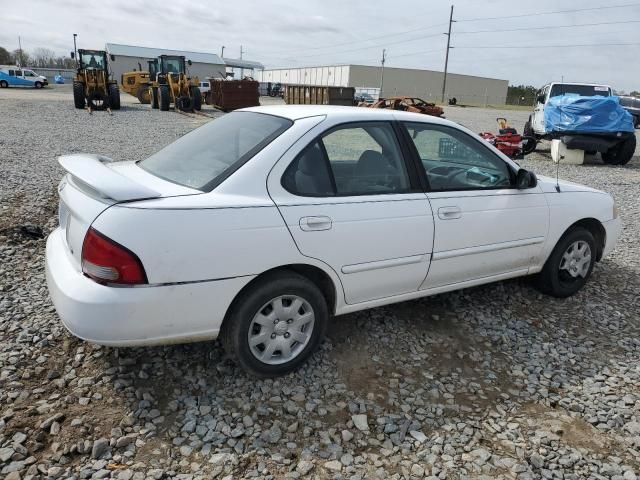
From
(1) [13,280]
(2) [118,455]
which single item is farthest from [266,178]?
(1) [13,280]

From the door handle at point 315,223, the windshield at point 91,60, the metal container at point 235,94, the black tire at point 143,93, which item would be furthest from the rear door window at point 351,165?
the black tire at point 143,93

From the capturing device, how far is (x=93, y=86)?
23750 millimetres

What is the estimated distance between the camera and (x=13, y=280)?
13.5 feet

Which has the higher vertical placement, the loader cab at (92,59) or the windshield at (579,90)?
the loader cab at (92,59)

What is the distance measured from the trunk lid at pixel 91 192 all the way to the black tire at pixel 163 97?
2325cm

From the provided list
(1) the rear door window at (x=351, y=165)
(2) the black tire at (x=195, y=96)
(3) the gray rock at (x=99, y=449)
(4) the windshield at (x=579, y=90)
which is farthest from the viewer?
(2) the black tire at (x=195, y=96)

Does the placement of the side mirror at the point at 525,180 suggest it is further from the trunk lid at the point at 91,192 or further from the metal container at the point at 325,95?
the metal container at the point at 325,95

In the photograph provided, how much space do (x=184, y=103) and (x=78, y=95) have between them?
4770 millimetres

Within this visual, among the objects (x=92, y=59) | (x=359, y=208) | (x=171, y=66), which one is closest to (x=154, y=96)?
A: (x=171, y=66)

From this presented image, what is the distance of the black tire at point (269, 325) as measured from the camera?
2775 millimetres

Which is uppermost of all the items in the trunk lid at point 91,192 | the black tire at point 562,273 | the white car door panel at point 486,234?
the trunk lid at point 91,192

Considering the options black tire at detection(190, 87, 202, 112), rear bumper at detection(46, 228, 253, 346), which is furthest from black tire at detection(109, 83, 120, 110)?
rear bumper at detection(46, 228, 253, 346)

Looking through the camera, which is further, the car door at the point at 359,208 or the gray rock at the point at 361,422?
the car door at the point at 359,208

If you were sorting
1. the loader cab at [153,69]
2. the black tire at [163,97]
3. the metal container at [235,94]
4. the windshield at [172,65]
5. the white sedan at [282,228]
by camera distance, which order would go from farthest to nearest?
1. the loader cab at [153,69]
2. the metal container at [235,94]
3. the windshield at [172,65]
4. the black tire at [163,97]
5. the white sedan at [282,228]
